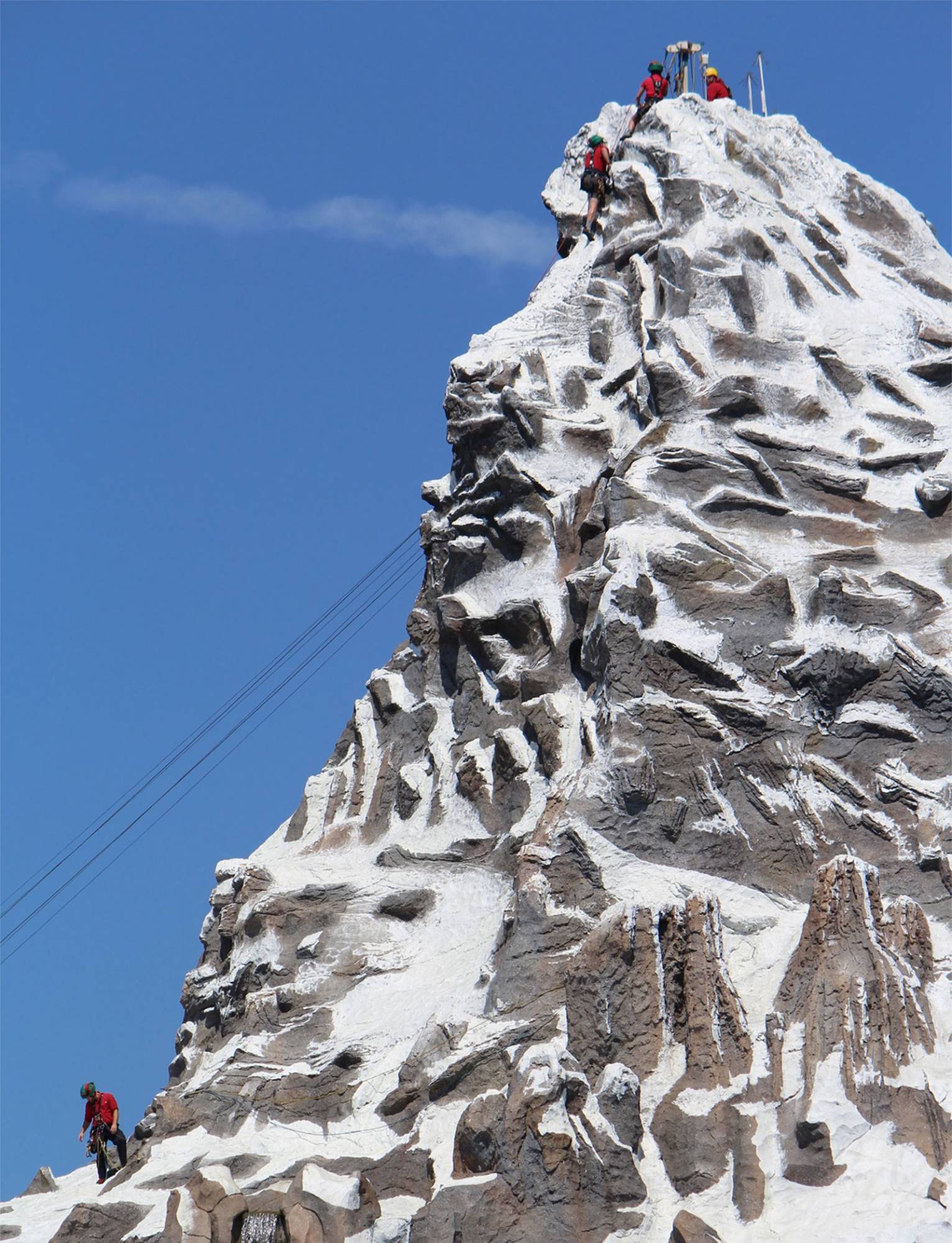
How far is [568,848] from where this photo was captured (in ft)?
110

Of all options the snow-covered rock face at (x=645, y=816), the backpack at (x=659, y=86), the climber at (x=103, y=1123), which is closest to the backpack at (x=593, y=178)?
the snow-covered rock face at (x=645, y=816)

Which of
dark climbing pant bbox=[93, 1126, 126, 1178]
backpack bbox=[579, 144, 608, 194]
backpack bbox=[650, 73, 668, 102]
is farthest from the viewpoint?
backpack bbox=[650, 73, 668, 102]

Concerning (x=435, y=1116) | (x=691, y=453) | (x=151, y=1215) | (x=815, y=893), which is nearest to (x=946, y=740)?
(x=815, y=893)

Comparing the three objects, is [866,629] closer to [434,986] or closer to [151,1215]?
[434,986]

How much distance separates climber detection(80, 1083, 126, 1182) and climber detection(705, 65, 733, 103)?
97.5ft

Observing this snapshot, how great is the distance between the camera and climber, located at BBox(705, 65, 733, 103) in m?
51.9

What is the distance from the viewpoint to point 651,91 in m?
53.0

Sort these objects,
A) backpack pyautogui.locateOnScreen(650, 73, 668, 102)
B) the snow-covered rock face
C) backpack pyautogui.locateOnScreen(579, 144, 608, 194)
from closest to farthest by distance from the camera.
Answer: the snow-covered rock face
backpack pyautogui.locateOnScreen(579, 144, 608, 194)
backpack pyautogui.locateOnScreen(650, 73, 668, 102)

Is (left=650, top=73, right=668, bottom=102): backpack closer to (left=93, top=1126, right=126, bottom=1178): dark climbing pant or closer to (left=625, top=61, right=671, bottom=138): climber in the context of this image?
(left=625, top=61, right=671, bottom=138): climber

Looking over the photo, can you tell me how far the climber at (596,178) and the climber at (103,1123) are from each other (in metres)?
25.2

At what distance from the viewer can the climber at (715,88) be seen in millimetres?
51938

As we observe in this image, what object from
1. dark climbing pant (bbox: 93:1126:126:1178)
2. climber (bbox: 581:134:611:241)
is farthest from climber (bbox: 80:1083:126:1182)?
climber (bbox: 581:134:611:241)

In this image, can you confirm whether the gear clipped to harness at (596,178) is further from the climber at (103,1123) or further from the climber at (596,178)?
the climber at (103,1123)

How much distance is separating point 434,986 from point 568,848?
3572mm
